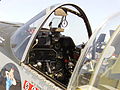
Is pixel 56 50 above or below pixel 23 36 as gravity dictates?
below

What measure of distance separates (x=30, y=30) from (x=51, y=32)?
2.02ft

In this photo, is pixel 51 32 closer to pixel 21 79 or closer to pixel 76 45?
pixel 76 45

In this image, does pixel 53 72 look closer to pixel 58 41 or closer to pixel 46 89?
pixel 58 41

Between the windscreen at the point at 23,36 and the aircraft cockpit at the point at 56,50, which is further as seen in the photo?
the aircraft cockpit at the point at 56,50

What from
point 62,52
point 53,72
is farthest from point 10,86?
point 62,52

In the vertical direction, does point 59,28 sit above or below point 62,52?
above

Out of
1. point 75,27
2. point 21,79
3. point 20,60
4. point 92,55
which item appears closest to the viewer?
point 92,55

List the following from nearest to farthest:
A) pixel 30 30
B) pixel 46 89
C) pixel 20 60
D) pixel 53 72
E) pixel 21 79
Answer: pixel 46 89 < pixel 21 79 < pixel 20 60 < pixel 30 30 < pixel 53 72

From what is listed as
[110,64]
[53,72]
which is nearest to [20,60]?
[53,72]

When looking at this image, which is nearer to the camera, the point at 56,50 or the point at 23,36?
the point at 23,36

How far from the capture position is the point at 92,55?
1.44 meters

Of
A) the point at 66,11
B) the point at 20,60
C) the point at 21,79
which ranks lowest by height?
the point at 21,79

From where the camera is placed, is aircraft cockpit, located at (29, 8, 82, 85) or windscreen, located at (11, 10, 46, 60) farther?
aircraft cockpit, located at (29, 8, 82, 85)

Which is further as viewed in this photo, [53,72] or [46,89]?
[53,72]
